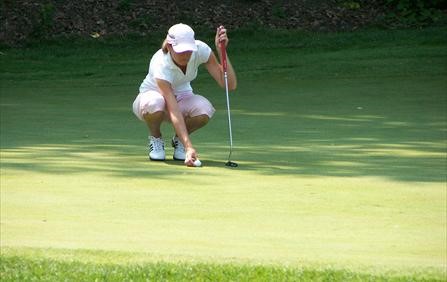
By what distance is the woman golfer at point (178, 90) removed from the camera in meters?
9.88

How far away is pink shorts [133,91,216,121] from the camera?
403 inches

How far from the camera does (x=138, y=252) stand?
654 centimetres

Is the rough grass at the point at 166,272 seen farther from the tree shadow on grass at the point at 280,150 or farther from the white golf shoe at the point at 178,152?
the white golf shoe at the point at 178,152

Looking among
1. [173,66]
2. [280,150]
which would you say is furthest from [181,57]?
[280,150]

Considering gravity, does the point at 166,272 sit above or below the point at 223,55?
below

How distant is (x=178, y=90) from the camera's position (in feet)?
34.4

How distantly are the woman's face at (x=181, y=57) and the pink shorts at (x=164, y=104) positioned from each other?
361 millimetres

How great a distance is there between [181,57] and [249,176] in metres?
1.22

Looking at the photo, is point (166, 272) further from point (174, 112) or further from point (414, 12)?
point (414, 12)

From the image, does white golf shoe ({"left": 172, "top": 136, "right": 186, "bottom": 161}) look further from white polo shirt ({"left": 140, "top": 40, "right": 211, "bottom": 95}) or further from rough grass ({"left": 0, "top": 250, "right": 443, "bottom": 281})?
rough grass ({"left": 0, "top": 250, "right": 443, "bottom": 281})

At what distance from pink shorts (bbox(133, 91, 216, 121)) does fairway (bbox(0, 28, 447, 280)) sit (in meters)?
0.40

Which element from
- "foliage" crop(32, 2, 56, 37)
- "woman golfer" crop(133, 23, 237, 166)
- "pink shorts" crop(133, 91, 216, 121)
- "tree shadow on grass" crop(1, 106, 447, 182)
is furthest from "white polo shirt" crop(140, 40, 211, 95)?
"foliage" crop(32, 2, 56, 37)

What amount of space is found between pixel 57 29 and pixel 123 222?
1636 centimetres

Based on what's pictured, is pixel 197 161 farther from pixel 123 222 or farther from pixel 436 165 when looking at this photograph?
pixel 123 222
